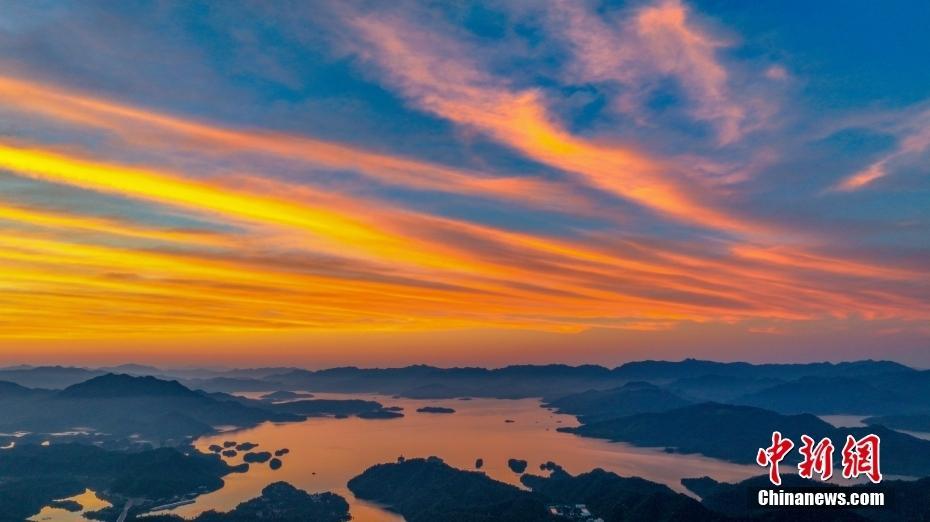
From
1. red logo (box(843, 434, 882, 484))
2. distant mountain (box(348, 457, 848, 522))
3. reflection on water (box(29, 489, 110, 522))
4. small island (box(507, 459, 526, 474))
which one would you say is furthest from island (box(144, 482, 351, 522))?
red logo (box(843, 434, 882, 484))

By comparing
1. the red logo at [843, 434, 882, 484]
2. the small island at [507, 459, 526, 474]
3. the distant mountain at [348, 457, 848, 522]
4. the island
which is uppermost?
the red logo at [843, 434, 882, 484]

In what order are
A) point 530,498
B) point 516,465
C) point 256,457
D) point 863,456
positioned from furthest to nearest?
1. point 256,457
2. point 516,465
3. point 530,498
4. point 863,456

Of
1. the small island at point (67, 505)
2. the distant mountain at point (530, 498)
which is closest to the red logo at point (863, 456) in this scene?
the distant mountain at point (530, 498)

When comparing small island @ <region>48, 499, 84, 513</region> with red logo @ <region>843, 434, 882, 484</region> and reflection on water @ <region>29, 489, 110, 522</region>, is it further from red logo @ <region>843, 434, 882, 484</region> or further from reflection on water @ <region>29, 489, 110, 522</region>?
red logo @ <region>843, 434, 882, 484</region>

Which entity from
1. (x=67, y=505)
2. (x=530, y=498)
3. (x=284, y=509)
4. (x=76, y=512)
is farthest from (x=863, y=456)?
(x=67, y=505)

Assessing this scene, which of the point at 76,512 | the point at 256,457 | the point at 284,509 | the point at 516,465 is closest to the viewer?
the point at 284,509

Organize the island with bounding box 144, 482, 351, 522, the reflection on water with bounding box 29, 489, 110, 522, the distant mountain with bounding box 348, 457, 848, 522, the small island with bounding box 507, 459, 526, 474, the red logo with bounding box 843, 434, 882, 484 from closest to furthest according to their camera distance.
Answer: the red logo with bounding box 843, 434, 882, 484 → the distant mountain with bounding box 348, 457, 848, 522 → the island with bounding box 144, 482, 351, 522 → the reflection on water with bounding box 29, 489, 110, 522 → the small island with bounding box 507, 459, 526, 474

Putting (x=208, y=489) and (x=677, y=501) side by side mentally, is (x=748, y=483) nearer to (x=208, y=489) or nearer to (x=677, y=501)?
(x=677, y=501)

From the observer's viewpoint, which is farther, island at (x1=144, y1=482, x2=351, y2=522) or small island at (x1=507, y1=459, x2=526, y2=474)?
small island at (x1=507, y1=459, x2=526, y2=474)

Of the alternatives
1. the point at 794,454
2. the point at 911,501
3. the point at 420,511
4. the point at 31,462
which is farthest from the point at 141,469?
the point at 794,454

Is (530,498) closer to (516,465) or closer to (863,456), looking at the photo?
(863,456)
